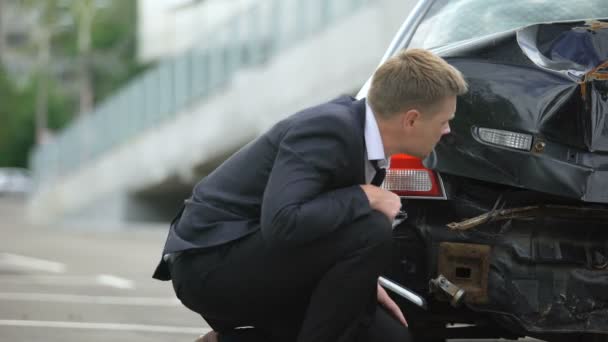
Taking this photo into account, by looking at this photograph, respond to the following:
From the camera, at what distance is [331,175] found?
3943mm

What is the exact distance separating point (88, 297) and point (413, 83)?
240 inches

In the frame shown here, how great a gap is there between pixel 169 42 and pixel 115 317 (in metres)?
47.2

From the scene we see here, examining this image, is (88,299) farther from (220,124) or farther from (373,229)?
(220,124)

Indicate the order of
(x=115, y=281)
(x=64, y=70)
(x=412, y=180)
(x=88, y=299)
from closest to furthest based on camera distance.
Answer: (x=412, y=180), (x=88, y=299), (x=115, y=281), (x=64, y=70)

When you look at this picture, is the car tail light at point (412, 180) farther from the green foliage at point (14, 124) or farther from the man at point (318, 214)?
the green foliage at point (14, 124)

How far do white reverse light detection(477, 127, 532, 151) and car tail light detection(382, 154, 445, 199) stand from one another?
26 centimetres

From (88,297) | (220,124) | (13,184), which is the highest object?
(88,297)

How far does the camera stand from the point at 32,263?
14.0 m

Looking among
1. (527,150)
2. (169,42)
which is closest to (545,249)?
(527,150)

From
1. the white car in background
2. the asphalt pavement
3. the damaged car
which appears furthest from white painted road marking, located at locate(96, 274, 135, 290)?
the white car in background

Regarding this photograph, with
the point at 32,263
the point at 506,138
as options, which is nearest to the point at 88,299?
the point at 32,263

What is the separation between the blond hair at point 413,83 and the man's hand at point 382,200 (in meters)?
0.25

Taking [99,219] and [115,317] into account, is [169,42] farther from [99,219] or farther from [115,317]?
[115,317]

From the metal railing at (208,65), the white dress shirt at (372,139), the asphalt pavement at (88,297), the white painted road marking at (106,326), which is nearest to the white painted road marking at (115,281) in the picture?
the asphalt pavement at (88,297)
